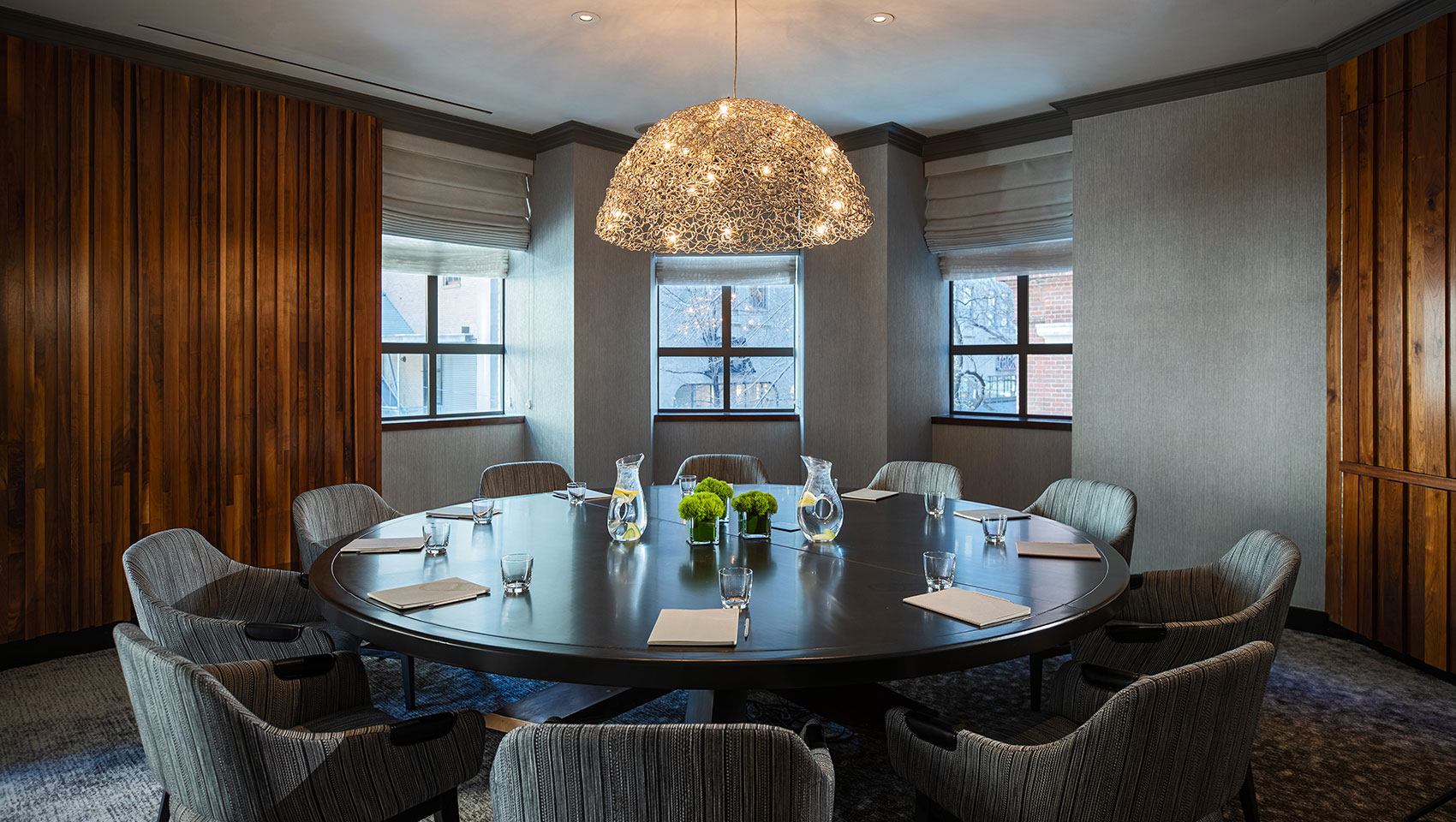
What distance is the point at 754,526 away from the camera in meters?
2.72

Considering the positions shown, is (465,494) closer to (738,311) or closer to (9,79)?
(738,311)

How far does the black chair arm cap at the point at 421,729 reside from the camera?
65.3 inches

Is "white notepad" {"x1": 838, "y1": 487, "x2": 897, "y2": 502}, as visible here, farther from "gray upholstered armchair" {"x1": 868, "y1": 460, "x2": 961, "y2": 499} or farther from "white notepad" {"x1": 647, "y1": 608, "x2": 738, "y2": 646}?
"white notepad" {"x1": 647, "y1": 608, "x2": 738, "y2": 646}

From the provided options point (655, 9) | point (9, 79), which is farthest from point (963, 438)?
point (9, 79)

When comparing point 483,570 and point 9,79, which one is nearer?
point 483,570

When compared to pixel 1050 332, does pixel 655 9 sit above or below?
above

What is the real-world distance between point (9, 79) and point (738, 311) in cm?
410

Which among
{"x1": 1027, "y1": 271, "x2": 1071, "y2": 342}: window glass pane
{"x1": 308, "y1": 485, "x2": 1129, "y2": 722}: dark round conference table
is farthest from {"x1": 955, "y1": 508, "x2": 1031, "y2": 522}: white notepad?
{"x1": 1027, "y1": 271, "x2": 1071, "y2": 342}: window glass pane

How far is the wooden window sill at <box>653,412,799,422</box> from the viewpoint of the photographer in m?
6.05

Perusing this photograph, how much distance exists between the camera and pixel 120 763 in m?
2.74

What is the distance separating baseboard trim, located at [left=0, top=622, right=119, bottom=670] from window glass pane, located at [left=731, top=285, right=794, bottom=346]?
403cm

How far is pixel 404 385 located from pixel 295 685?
3783 mm

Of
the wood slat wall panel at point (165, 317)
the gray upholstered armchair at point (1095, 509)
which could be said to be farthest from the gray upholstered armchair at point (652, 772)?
the wood slat wall panel at point (165, 317)

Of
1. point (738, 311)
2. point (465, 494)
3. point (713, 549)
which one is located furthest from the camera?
point (738, 311)
